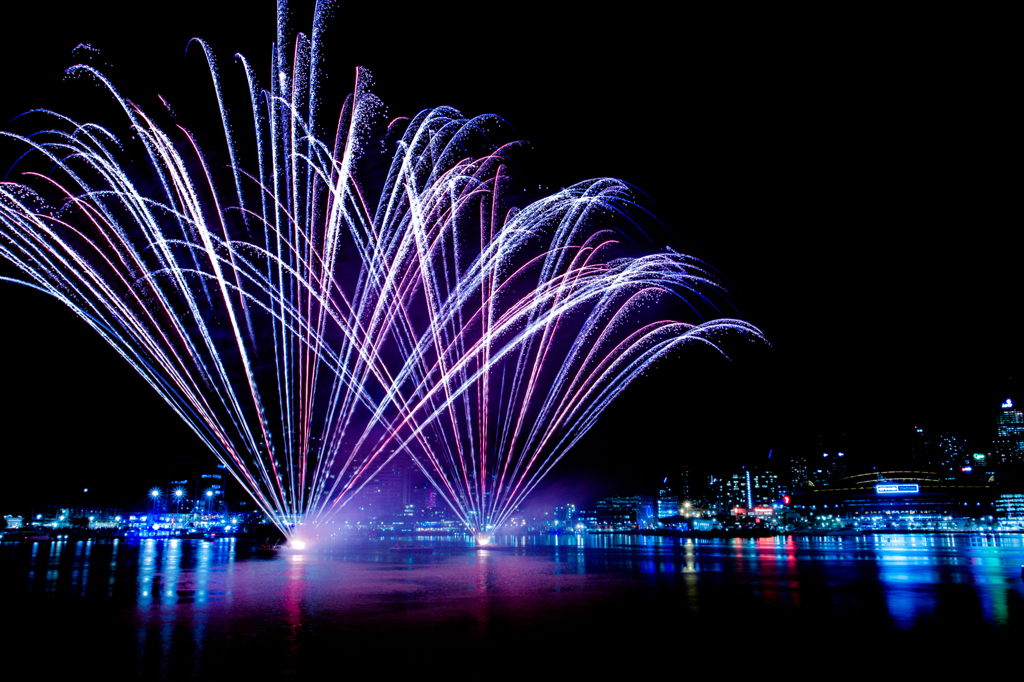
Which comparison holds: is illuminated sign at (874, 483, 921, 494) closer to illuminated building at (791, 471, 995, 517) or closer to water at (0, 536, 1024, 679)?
illuminated building at (791, 471, 995, 517)

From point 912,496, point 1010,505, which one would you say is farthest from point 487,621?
point 1010,505

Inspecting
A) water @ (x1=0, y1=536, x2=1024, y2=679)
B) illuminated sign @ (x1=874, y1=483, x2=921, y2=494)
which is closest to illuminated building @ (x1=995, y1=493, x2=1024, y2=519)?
illuminated sign @ (x1=874, y1=483, x2=921, y2=494)

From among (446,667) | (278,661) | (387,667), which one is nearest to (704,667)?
(446,667)

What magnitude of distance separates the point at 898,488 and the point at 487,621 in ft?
652

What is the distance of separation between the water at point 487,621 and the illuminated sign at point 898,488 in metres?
179

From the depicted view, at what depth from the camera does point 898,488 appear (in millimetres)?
181250

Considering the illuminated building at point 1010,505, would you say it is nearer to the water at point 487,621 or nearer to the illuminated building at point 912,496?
the illuminated building at point 912,496

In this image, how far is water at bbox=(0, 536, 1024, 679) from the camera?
10.4 meters

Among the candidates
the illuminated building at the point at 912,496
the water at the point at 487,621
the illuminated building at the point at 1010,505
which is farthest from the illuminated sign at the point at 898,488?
the water at the point at 487,621

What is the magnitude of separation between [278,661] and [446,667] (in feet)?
8.36

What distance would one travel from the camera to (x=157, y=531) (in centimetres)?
9762

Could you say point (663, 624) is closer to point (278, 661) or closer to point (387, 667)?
point (387, 667)

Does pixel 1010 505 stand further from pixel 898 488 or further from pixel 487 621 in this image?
pixel 487 621

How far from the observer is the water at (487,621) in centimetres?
1044
